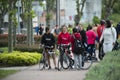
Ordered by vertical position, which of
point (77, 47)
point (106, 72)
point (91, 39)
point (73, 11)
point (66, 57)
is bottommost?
point (73, 11)

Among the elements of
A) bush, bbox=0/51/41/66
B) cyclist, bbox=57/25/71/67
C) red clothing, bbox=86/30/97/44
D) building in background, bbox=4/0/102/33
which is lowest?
building in background, bbox=4/0/102/33

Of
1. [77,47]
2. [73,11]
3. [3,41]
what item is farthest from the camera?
[73,11]

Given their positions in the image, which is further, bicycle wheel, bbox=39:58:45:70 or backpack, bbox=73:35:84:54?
bicycle wheel, bbox=39:58:45:70

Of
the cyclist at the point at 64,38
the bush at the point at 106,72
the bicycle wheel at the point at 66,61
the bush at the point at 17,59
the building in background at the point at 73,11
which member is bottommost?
the building in background at the point at 73,11

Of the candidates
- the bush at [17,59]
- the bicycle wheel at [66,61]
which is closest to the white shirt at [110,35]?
the bicycle wheel at [66,61]

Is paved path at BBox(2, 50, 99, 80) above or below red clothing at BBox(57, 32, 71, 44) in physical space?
below

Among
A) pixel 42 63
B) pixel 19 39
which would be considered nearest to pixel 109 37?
pixel 42 63

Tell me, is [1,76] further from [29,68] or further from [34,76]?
[29,68]

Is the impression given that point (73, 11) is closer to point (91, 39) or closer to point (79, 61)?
point (91, 39)

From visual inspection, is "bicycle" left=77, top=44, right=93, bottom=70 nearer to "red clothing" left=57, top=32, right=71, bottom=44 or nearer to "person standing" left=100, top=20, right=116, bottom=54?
"red clothing" left=57, top=32, right=71, bottom=44

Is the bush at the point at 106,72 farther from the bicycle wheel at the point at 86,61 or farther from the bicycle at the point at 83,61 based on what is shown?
the bicycle wheel at the point at 86,61

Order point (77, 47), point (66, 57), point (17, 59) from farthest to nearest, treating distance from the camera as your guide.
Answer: point (17, 59) < point (66, 57) < point (77, 47)

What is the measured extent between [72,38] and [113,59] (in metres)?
10.7

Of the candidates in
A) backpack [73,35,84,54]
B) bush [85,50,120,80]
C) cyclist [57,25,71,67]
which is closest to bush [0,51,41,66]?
cyclist [57,25,71,67]
